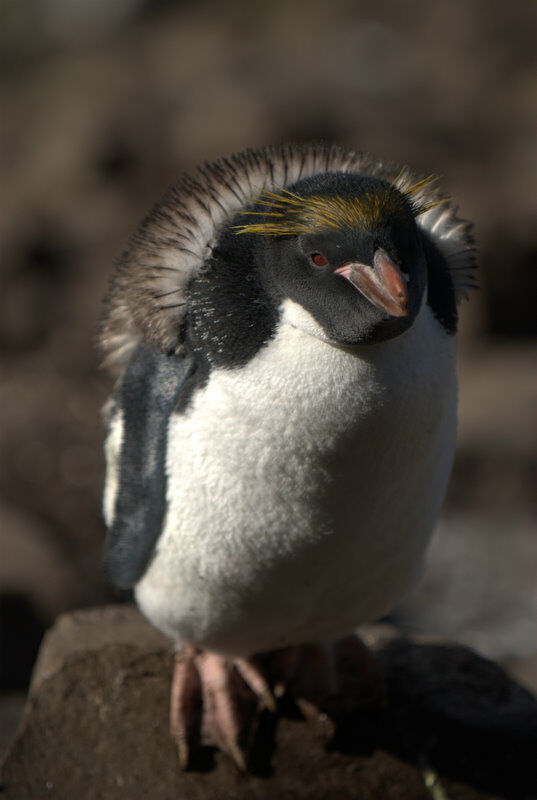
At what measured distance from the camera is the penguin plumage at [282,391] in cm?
128

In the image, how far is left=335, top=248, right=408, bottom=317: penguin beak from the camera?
1196 millimetres

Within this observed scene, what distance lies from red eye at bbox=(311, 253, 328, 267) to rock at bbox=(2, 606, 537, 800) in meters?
1.02

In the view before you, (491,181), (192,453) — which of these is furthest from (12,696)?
(491,181)

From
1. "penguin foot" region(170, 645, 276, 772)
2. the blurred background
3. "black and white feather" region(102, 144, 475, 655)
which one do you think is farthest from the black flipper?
the blurred background

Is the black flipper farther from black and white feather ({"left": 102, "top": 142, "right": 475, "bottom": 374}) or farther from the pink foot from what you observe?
the pink foot

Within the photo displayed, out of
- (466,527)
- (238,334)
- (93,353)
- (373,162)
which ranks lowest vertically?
(466,527)

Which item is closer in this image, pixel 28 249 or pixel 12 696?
pixel 12 696

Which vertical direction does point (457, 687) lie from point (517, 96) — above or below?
below

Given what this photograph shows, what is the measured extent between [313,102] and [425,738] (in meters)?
3.85

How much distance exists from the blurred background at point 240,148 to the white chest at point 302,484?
1.18 metres

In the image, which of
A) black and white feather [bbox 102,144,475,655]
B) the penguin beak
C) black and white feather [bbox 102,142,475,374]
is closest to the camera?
the penguin beak

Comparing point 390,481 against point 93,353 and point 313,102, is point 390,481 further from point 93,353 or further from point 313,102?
point 313,102

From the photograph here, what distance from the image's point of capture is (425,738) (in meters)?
1.93

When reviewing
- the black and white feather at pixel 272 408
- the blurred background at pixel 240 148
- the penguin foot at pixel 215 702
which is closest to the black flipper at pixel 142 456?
the black and white feather at pixel 272 408
